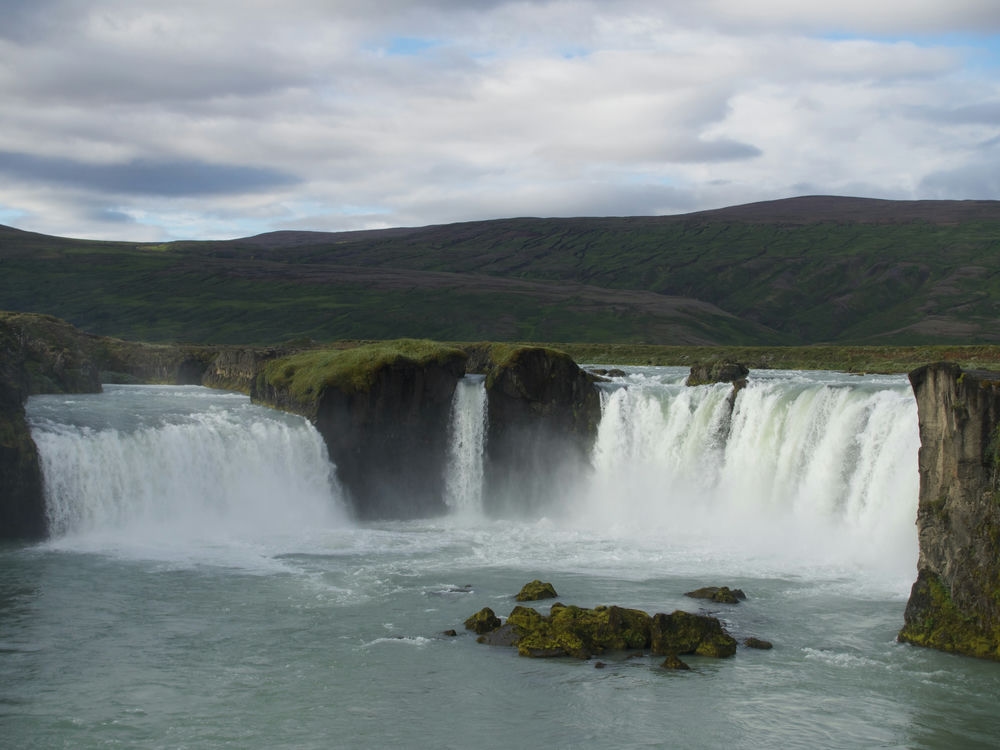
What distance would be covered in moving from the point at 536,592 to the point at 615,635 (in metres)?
4.99

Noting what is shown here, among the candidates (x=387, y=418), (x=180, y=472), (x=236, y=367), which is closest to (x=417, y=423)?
(x=387, y=418)

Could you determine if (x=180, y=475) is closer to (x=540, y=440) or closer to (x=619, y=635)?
(x=540, y=440)

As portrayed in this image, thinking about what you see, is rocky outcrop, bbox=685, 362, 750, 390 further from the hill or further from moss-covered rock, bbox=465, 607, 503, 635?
the hill

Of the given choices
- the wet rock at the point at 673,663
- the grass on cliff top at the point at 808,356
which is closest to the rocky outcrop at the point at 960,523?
the wet rock at the point at 673,663

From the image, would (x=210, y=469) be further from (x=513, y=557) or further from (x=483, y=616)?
(x=483, y=616)

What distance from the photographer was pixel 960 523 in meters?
25.9

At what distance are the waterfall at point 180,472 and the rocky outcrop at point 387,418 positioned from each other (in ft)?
3.88

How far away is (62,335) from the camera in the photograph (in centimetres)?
6625

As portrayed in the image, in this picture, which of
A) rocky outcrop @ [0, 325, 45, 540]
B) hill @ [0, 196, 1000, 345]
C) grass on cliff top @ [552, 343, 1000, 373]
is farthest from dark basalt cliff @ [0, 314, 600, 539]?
hill @ [0, 196, 1000, 345]

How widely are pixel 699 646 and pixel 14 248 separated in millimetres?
195704

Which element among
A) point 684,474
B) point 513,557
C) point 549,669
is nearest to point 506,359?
point 684,474

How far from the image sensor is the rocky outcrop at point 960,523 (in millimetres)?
25219

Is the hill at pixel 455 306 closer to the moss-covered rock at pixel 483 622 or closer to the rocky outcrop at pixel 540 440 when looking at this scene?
the rocky outcrop at pixel 540 440

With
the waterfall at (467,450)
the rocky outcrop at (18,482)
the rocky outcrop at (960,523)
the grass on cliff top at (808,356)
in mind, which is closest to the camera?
the rocky outcrop at (960,523)
